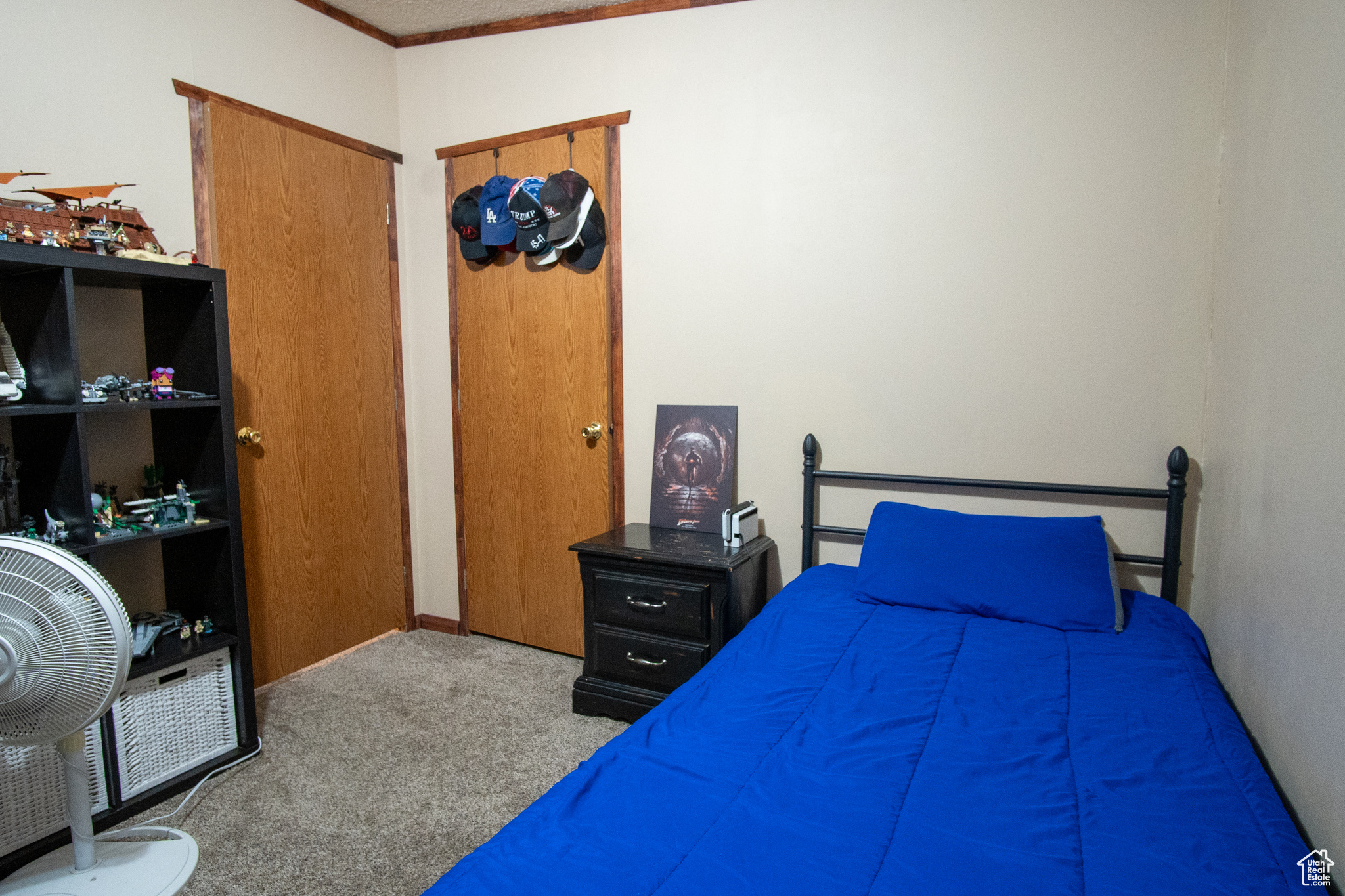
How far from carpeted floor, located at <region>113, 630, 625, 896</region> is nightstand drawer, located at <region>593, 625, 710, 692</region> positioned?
0.18m

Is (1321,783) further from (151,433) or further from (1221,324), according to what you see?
(151,433)

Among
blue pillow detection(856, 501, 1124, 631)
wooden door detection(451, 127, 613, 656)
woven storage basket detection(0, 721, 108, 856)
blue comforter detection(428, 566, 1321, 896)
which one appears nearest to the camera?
blue comforter detection(428, 566, 1321, 896)

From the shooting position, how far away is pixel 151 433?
2414 millimetres

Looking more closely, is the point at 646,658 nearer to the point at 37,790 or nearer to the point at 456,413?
the point at 456,413

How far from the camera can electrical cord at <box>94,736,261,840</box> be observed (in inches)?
74.5

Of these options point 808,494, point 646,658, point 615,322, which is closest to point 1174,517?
point 808,494

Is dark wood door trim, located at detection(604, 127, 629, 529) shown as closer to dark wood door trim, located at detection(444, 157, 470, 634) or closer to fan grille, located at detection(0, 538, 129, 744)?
dark wood door trim, located at detection(444, 157, 470, 634)

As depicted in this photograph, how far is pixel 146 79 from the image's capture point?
2.37 m

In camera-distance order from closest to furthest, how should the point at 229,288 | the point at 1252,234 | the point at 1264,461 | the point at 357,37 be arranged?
1. the point at 1264,461
2. the point at 1252,234
3. the point at 229,288
4. the point at 357,37

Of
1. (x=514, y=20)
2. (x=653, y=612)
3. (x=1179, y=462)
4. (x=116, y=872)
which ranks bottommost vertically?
(x=116, y=872)

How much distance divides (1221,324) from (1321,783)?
49.1 inches

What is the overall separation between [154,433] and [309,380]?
0.62m

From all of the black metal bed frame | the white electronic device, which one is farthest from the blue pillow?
the white electronic device

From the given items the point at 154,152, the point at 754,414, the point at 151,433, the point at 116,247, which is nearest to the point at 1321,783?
the point at 754,414
